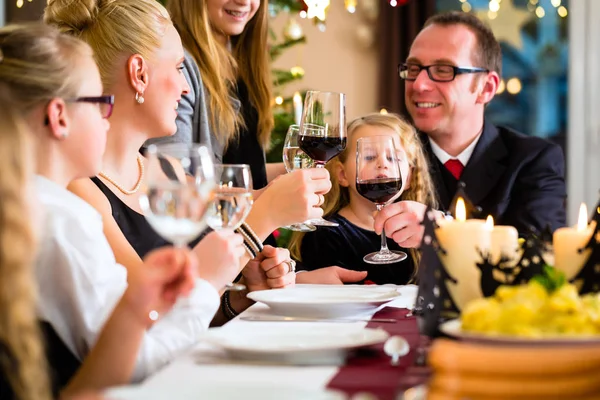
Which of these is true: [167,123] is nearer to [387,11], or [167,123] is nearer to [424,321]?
[424,321]

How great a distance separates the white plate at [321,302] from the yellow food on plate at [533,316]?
0.60 metres

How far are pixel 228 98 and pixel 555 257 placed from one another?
5.86ft

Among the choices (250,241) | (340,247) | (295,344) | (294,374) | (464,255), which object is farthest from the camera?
(340,247)

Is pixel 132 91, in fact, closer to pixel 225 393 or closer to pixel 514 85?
pixel 225 393

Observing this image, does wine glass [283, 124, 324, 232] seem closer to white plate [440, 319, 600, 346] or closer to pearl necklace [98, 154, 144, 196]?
pearl necklace [98, 154, 144, 196]

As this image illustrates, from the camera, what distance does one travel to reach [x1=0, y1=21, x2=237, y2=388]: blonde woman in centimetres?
131

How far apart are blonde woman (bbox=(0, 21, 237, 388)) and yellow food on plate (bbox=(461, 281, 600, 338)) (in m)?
0.42

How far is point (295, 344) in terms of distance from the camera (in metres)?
1.41

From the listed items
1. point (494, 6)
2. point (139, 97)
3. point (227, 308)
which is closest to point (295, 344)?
point (227, 308)

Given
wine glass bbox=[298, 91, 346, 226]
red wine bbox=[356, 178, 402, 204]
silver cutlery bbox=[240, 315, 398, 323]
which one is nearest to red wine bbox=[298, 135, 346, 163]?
wine glass bbox=[298, 91, 346, 226]

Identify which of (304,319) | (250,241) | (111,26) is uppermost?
(111,26)

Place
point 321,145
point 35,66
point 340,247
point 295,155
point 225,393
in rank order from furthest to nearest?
point 340,247
point 295,155
point 321,145
point 35,66
point 225,393

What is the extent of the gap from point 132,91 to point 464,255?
1143mm

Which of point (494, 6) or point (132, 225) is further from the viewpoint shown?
point (494, 6)
